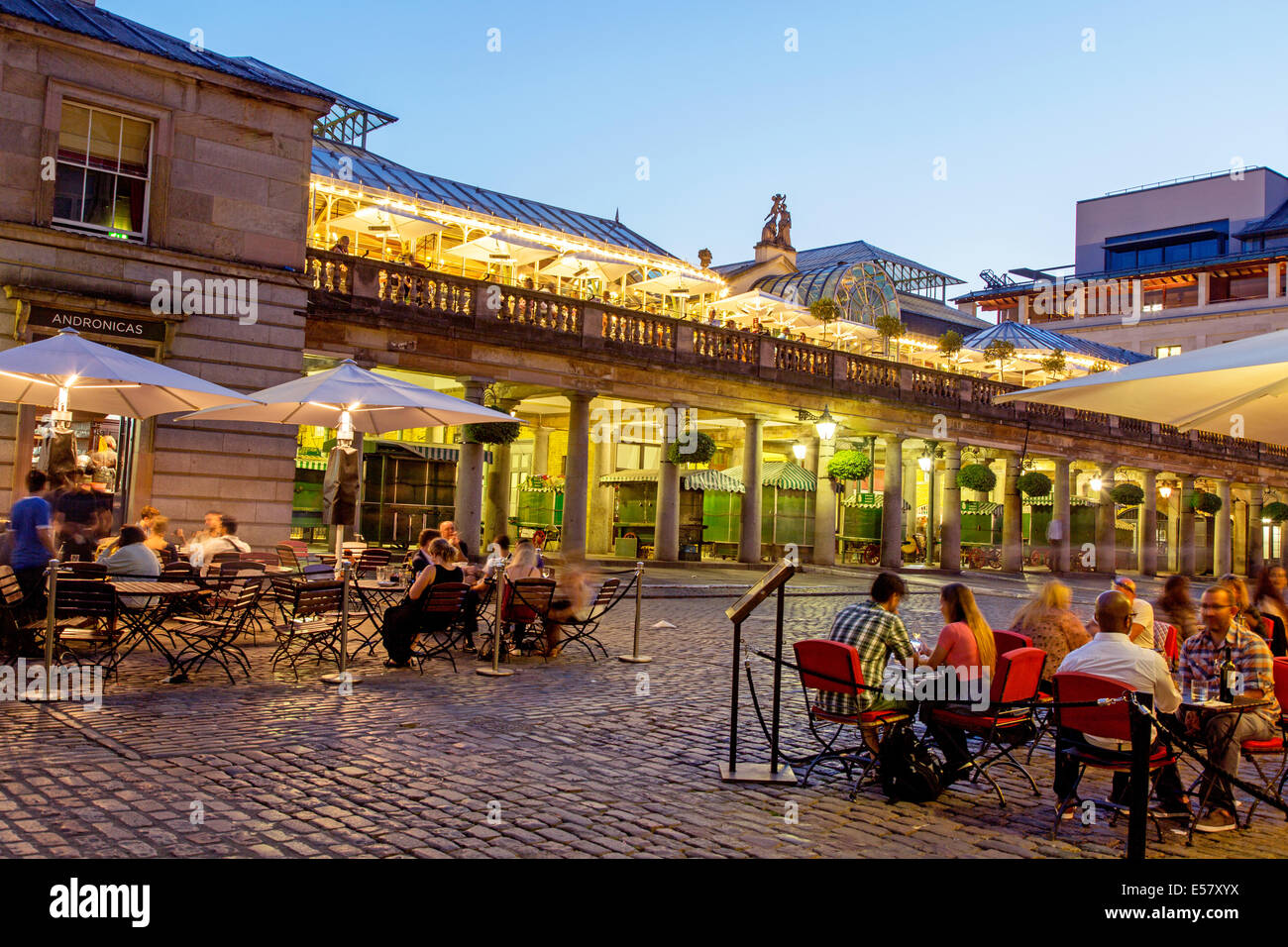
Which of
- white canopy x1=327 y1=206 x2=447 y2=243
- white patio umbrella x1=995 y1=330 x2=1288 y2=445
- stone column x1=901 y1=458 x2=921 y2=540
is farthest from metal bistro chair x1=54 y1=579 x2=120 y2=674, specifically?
stone column x1=901 y1=458 x2=921 y2=540

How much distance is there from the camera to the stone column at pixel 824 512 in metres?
30.1

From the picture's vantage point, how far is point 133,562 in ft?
34.8

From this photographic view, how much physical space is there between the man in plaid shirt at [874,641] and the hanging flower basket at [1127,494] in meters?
34.6

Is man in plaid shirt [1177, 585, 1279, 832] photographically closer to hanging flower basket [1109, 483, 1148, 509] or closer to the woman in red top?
the woman in red top

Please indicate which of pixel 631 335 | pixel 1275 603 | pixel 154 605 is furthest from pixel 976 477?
pixel 154 605

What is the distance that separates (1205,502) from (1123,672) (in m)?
40.0

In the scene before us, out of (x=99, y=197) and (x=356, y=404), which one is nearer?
(x=356, y=404)

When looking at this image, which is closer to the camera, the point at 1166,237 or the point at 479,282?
the point at 479,282

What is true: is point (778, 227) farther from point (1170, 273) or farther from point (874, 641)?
point (874, 641)

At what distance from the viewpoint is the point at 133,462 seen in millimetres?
16828

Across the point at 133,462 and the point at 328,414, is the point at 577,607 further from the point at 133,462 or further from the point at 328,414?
the point at 133,462

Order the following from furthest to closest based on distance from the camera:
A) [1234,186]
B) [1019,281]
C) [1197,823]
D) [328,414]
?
[1019,281] → [1234,186] → [328,414] → [1197,823]
